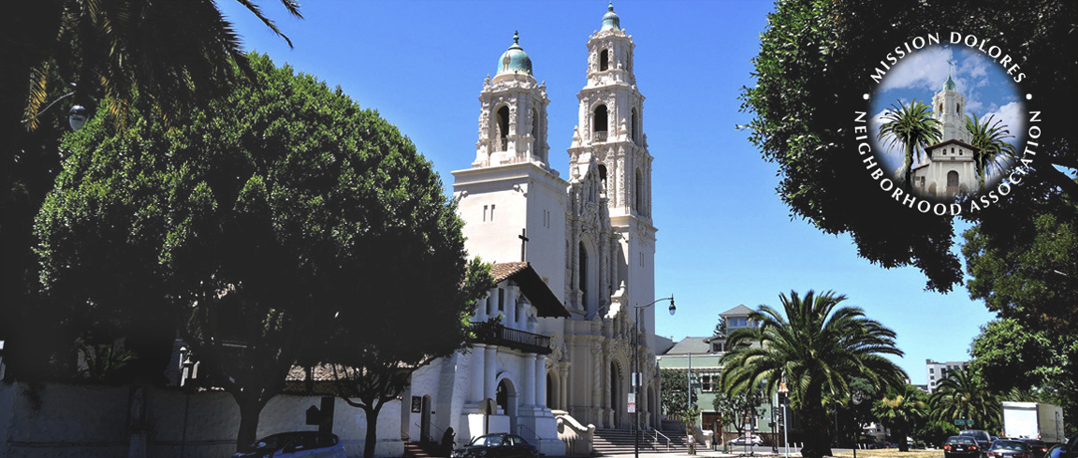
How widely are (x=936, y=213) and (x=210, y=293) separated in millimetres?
17334

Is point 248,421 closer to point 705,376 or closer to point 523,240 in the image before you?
point 523,240

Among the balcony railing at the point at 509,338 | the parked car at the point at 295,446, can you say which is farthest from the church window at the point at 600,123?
the parked car at the point at 295,446

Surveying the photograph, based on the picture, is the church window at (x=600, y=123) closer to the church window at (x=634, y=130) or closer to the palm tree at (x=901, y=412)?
the church window at (x=634, y=130)

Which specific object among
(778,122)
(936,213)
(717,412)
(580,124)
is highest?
(580,124)

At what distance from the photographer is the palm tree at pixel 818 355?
34719mm

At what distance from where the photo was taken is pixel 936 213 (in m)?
15.1

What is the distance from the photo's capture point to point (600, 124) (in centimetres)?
6819

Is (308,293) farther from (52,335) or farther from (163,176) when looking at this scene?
(52,335)

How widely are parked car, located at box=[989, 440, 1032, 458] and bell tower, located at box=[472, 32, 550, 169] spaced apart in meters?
31.5

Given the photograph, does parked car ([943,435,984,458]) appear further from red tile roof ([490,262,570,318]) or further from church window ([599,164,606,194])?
church window ([599,164,606,194])

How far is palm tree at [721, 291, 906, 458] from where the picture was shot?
3472 centimetres

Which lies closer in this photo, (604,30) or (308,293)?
(308,293)

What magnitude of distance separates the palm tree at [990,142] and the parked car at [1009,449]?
58.9 ft

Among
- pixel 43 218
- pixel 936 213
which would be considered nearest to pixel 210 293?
pixel 43 218
